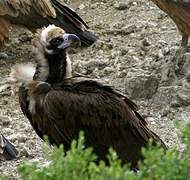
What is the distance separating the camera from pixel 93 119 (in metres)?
6.16

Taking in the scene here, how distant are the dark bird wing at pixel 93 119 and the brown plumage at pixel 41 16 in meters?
4.05

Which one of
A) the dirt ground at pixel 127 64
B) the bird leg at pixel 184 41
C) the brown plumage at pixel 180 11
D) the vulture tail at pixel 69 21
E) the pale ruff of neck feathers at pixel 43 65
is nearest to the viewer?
the pale ruff of neck feathers at pixel 43 65

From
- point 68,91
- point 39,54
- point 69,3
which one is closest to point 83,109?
point 68,91

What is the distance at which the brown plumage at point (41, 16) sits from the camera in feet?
33.5

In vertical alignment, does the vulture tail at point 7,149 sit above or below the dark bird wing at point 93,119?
below

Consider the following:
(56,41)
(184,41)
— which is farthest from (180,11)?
(56,41)

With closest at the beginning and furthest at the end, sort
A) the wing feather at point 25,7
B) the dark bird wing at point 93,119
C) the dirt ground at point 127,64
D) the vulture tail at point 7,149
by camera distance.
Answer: the dark bird wing at point 93,119
the vulture tail at point 7,149
the dirt ground at point 127,64
the wing feather at point 25,7

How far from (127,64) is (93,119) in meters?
3.49

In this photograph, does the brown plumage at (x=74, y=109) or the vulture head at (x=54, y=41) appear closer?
the brown plumage at (x=74, y=109)

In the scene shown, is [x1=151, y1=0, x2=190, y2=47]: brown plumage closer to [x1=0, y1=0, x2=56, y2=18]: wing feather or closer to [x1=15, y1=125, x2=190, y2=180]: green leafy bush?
[x1=0, y1=0, x2=56, y2=18]: wing feather

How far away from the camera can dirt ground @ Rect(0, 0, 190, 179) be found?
8016mm

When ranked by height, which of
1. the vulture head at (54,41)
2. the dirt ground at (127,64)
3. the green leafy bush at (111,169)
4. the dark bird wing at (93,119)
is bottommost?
the dirt ground at (127,64)

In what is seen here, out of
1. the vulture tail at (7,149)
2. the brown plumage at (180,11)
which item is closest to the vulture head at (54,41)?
the vulture tail at (7,149)

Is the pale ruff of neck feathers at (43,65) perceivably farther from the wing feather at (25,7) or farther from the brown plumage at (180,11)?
the wing feather at (25,7)
